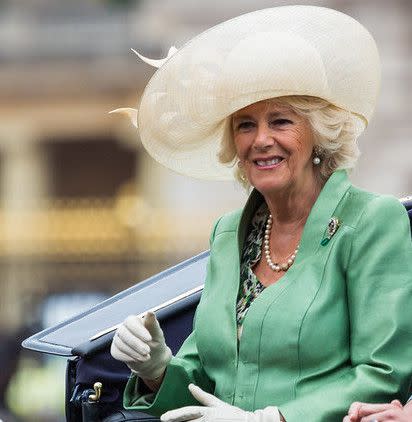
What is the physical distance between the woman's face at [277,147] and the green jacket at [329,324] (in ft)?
0.26

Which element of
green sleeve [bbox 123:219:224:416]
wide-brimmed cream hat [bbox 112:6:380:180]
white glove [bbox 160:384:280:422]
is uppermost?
wide-brimmed cream hat [bbox 112:6:380:180]

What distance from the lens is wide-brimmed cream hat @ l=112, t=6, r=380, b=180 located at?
356 centimetres

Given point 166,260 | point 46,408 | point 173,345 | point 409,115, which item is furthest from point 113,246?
point 173,345

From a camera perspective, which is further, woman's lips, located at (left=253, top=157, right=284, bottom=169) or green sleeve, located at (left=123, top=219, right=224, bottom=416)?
green sleeve, located at (left=123, top=219, right=224, bottom=416)

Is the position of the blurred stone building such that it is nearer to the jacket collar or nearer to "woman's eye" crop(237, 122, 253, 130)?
"woman's eye" crop(237, 122, 253, 130)

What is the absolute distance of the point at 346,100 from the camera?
3.60 m

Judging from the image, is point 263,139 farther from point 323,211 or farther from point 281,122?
point 323,211

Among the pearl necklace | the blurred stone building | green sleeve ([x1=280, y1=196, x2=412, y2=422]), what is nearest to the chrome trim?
the pearl necklace

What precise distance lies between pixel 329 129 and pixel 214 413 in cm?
66

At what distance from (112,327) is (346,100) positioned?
3.30 feet

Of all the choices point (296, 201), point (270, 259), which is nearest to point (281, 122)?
point (296, 201)

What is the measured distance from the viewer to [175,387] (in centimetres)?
371

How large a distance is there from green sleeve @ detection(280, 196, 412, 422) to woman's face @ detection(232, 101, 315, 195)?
0.23 m

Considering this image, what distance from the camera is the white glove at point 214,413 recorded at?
3346 millimetres
